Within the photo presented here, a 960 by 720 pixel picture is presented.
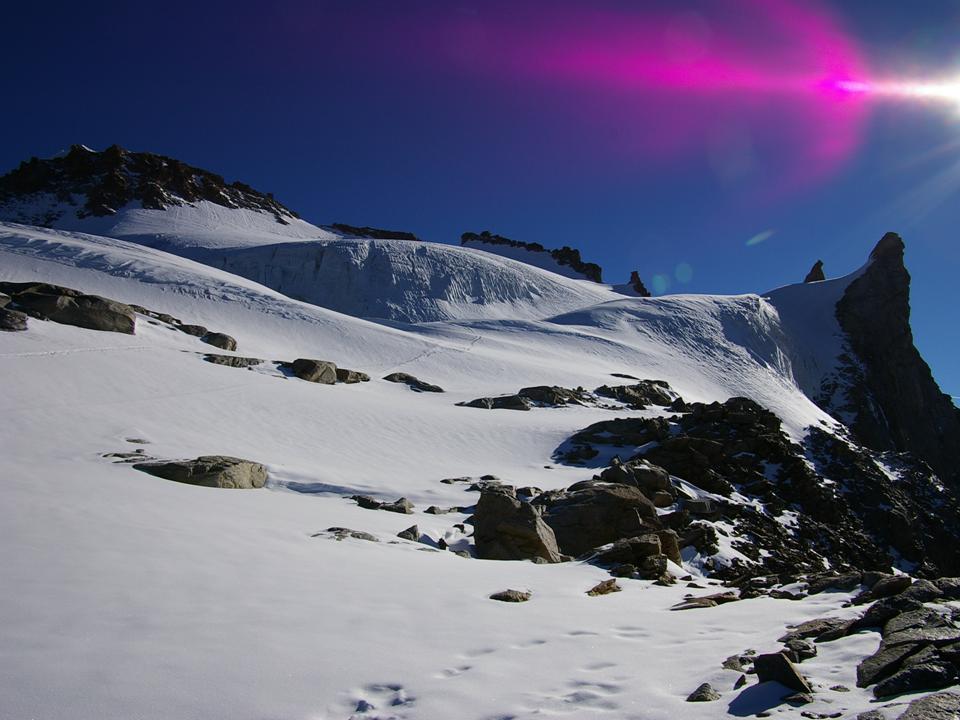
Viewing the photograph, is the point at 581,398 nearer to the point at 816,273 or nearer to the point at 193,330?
the point at 193,330

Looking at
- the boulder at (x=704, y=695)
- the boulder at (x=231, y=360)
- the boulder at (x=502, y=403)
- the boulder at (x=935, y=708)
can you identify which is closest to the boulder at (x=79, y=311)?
the boulder at (x=231, y=360)

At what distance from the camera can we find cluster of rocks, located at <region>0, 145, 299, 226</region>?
102m

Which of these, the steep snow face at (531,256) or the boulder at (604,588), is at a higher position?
the steep snow face at (531,256)

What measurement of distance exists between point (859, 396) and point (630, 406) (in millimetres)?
38256

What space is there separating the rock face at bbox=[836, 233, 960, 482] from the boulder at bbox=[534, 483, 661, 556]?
4654cm

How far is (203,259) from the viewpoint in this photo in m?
69.3

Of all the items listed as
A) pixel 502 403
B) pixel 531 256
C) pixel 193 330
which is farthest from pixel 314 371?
pixel 531 256

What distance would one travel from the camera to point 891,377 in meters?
A: 59.7

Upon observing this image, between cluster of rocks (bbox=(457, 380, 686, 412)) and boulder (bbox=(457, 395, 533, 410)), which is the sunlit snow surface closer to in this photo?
boulder (bbox=(457, 395, 533, 410))

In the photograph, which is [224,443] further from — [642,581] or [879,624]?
[879,624]

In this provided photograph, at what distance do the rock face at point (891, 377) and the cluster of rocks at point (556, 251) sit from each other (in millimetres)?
66701

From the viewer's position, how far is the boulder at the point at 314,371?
26812mm

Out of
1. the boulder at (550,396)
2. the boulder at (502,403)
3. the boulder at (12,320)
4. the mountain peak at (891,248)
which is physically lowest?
the boulder at (502,403)

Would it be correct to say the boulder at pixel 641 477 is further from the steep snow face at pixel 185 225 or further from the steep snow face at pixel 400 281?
the steep snow face at pixel 185 225
